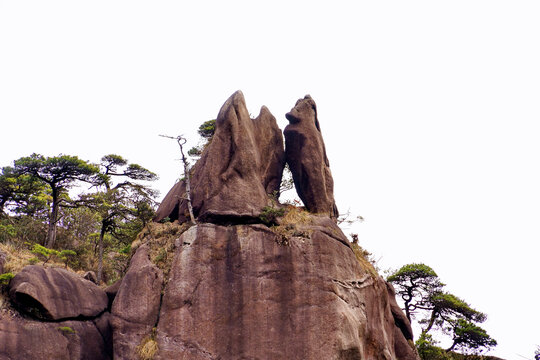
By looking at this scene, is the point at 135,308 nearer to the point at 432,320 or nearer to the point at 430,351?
the point at 430,351

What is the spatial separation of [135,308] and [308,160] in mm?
11311

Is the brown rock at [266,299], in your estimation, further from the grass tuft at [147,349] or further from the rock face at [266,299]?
the grass tuft at [147,349]

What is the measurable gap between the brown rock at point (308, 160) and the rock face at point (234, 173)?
3.35ft

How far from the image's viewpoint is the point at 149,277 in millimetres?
18141

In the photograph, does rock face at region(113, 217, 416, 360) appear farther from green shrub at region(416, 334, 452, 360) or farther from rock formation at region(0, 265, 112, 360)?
green shrub at region(416, 334, 452, 360)

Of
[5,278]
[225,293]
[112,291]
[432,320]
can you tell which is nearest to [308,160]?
[225,293]

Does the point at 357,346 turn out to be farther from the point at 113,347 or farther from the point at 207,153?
the point at 207,153

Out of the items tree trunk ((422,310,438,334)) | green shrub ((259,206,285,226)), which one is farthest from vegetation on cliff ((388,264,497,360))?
green shrub ((259,206,285,226))

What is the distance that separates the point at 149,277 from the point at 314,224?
7652 mm

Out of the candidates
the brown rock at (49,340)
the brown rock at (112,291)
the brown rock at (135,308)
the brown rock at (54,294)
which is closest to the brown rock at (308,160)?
the brown rock at (135,308)

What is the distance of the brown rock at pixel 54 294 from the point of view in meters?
16.2

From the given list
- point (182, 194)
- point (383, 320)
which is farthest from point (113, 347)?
point (383, 320)

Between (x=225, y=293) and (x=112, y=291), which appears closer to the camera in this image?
(x=225, y=293)

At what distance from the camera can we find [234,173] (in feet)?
68.2
